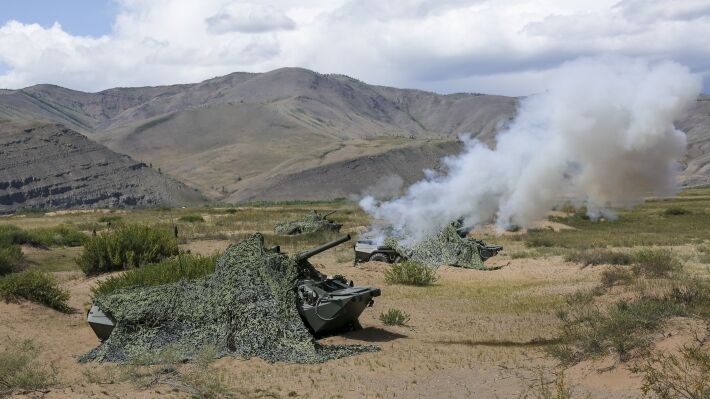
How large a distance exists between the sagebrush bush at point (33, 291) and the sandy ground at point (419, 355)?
33cm

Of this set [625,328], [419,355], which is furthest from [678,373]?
[419,355]

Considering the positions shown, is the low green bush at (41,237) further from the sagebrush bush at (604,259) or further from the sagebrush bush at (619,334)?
the sagebrush bush at (619,334)

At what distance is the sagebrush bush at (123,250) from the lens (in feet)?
78.6

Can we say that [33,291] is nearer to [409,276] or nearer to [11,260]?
[11,260]

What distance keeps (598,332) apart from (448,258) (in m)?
15.0

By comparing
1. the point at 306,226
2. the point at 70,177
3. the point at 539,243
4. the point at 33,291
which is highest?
the point at 33,291

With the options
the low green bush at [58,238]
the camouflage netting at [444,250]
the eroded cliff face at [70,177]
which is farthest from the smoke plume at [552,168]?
the eroded cliff face at [70,177]

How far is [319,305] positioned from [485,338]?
3655 millimetres

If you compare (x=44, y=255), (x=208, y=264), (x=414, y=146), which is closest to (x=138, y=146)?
(x=414, y=146)

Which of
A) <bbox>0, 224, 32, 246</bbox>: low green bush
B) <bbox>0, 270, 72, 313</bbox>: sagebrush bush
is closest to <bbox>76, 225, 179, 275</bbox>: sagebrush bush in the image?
<bbox>0, 270, 72, 313</bbox>: sagebrush bush

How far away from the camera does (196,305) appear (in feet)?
48.9

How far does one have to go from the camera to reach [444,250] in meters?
27.7

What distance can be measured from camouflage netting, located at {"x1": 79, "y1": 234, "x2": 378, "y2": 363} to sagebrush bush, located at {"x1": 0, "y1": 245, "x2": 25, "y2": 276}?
1222 cm

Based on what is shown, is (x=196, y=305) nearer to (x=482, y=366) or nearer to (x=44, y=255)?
(x=482, y=366)
